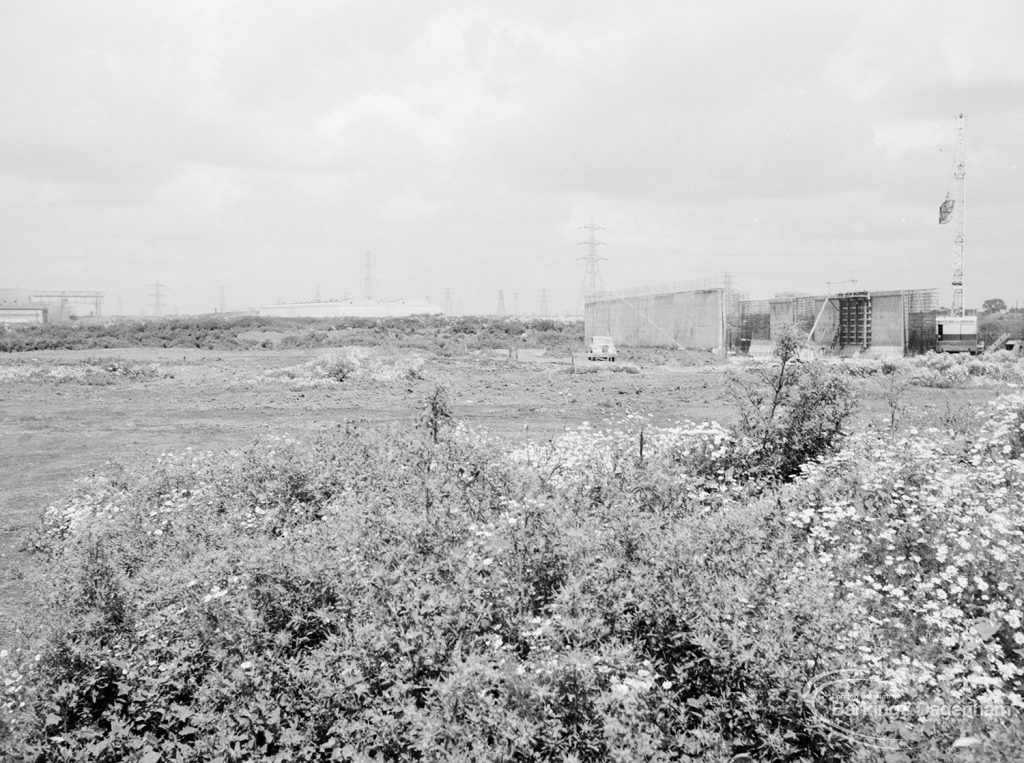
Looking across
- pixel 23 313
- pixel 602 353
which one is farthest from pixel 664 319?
pixel 23 313

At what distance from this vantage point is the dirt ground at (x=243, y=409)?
11766 millimetres

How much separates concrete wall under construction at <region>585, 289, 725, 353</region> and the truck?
1099cm

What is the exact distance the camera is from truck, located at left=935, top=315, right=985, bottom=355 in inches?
1481

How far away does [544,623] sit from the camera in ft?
15.9

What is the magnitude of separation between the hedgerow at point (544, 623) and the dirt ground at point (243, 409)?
171 cm

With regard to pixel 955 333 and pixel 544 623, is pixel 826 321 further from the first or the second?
pixel 544 623

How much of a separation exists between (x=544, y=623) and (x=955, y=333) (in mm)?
40183

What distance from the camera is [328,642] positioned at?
5.03m

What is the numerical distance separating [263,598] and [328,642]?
88 centimetres

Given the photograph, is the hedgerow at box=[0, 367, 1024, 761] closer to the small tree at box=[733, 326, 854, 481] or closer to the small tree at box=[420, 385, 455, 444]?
the small tree at box=[733, 326, 854, 481]

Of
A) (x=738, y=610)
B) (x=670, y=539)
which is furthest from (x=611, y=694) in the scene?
(x=670, y=539)

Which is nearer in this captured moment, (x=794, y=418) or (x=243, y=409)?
(x=794, y=418)

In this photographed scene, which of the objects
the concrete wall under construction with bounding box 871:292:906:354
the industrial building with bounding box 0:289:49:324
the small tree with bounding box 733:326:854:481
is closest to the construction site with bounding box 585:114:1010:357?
the concrete wall under construction with bounding box 871:292:906:354

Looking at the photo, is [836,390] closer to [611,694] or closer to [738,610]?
[738,610]
